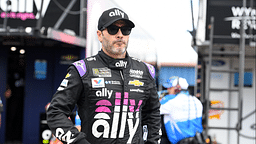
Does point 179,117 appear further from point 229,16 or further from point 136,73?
point 229,16

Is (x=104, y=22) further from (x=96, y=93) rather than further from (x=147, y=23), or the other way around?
(x=147, y=23)

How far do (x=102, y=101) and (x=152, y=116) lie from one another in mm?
410

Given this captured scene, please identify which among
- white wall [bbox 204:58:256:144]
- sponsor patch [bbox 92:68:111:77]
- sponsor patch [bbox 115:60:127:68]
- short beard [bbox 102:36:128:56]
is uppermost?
short beard [bbox 102:36:128:56]

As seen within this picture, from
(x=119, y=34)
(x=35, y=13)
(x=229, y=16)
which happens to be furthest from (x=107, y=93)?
(x=35, y=13)

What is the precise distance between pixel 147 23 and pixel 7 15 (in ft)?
20.9

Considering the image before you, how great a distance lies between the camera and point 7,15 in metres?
8.47

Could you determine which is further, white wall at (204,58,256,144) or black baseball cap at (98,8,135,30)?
white wall at (204,58,256,144)

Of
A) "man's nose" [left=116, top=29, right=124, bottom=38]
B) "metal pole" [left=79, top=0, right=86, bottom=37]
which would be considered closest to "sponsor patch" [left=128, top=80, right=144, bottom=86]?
"man's nose" [left=116, top=29, right=124, bottom=38]

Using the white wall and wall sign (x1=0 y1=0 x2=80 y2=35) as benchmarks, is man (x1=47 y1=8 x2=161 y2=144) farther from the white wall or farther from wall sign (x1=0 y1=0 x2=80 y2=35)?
the white wall

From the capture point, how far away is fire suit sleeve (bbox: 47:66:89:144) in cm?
177

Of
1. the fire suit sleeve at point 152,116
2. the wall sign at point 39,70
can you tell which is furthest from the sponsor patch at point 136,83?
the wall sign at point 39,70

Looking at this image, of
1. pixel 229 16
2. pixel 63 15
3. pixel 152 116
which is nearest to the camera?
pixel 152 116

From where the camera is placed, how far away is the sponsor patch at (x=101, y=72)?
195 cm

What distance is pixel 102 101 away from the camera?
192 cm
